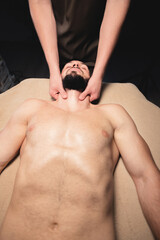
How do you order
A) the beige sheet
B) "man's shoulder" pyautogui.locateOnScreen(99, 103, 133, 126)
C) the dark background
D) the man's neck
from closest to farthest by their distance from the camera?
the beige sheet < "man's shoulder" pyautogui.locateOnScreen(99, 103, 133, 126) < the man's neck < the dark background

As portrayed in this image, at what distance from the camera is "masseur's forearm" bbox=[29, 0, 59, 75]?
1246 millimetres

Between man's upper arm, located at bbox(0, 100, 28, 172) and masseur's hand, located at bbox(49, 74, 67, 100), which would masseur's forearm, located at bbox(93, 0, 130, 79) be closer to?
masseur's hand, located at bbox(49, 74, 67, 100)

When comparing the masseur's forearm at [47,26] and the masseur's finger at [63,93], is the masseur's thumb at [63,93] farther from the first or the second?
the masseur's forearm at [47,26]

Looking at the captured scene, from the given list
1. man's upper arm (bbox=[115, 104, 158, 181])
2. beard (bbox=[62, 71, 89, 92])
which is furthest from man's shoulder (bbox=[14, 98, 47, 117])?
man's upper arm (bbox=[115, 104, 158, 181])

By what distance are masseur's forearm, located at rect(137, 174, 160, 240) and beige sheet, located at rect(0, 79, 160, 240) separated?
0.19ft

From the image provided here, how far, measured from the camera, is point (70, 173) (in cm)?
79

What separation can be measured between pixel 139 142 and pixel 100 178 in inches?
13.4

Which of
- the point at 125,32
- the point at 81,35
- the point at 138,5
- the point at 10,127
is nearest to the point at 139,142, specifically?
the point at 10,127

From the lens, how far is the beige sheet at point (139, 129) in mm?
823

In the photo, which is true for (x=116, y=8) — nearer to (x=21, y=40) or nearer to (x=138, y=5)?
(x=138, y=5)

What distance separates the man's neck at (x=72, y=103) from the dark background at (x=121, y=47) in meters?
1.58

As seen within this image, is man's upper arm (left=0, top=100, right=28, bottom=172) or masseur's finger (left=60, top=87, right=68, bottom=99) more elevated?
masseur's finger (left=60, top=87, right=68, bottom=99)

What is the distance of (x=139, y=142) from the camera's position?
0.90 m

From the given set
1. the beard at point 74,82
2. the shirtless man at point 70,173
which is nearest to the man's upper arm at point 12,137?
the shirtless man at point 70,173
